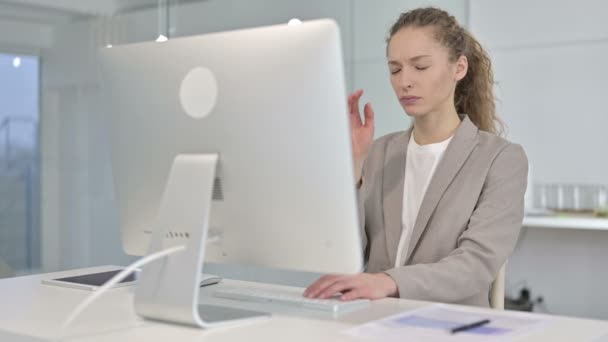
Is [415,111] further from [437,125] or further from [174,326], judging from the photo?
[174,326]

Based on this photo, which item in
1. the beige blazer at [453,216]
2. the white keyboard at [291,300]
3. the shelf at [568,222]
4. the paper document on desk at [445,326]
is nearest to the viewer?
the paper document on desk at [445,326]

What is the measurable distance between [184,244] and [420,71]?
912 millimetres

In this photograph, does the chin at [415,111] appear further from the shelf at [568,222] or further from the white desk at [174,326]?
the shelf at [568,222]

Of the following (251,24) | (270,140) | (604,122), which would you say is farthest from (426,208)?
(604,122)

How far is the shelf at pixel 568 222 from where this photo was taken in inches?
164

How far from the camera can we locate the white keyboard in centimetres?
162

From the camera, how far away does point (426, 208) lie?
213cm

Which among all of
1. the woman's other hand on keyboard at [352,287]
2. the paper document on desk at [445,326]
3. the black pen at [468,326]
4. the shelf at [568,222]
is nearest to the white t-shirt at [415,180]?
the woman's other hand on keyboard at [352,287]

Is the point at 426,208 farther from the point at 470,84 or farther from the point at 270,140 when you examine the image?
the point at 270,140

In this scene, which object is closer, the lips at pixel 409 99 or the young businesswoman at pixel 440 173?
the young businesswoman at pixel 440 173

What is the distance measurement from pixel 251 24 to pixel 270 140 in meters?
2.19

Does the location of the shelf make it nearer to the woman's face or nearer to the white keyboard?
the woman's face

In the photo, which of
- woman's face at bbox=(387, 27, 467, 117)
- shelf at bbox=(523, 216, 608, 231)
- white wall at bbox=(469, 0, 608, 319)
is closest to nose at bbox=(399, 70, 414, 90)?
woman's face at bbox=(387, 27, 467, 117)

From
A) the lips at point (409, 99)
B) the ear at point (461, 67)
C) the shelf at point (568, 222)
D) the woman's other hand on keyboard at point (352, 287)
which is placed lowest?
the shelf at point (568, 222)
